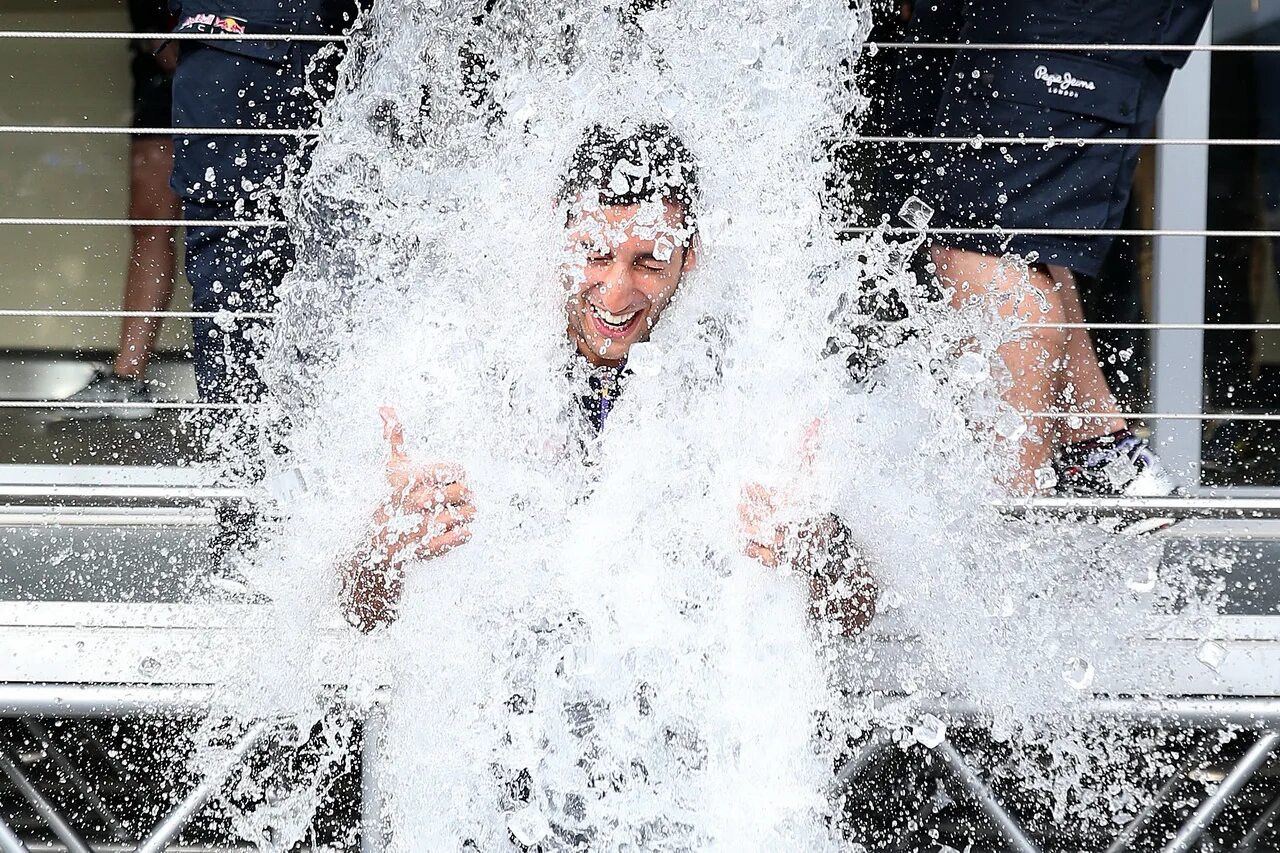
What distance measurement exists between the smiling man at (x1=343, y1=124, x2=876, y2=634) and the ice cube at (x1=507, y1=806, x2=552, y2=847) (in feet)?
0.94

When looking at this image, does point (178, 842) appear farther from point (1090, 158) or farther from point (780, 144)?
point (1090, 158)

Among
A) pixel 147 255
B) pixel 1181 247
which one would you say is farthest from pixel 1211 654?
pixel 147 255

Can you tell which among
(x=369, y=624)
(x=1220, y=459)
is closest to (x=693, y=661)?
(x=369, y=624)

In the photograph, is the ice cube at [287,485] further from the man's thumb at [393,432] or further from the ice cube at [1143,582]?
the ice cube at [1143,582]

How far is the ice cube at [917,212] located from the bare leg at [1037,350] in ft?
0.17

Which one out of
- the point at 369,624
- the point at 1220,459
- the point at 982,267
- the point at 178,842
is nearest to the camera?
the point at 369,624

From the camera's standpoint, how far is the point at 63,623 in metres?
1.69

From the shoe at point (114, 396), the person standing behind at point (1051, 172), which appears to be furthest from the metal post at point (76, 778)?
the person standing behind at point (1051, 172)

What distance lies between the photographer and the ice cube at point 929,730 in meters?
1.64

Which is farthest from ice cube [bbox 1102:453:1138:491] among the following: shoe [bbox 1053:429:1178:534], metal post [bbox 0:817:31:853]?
metal post [bbox 0:817:31:853]

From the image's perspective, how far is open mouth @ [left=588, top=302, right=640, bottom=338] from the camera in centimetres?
170

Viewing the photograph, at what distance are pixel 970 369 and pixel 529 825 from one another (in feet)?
2.90

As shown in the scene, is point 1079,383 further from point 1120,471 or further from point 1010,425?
point 1010,425

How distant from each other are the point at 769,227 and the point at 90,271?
3.49m
